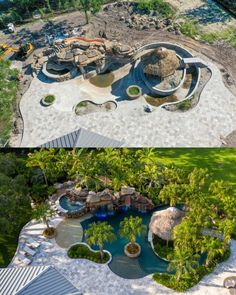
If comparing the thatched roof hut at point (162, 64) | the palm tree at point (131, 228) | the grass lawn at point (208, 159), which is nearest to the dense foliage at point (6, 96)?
the thatched roof hut at point (162, 64)

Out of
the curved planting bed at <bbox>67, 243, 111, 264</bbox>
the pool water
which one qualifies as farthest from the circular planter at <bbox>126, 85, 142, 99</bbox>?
the curved planting bed at <bbox>67, 243, 111, 264</bbox>

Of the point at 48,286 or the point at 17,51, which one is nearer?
the point at 48,286

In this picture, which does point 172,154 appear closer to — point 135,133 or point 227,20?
point 135,133

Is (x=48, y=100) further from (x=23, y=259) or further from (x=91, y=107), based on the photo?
(x=23, y=259)

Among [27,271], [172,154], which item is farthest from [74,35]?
[27,271]

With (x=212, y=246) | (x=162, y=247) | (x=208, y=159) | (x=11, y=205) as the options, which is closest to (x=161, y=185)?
(x=208, y=159)

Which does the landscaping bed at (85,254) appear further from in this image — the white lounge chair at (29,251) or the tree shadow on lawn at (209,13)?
the tree shadow on lawn at (209,13)
